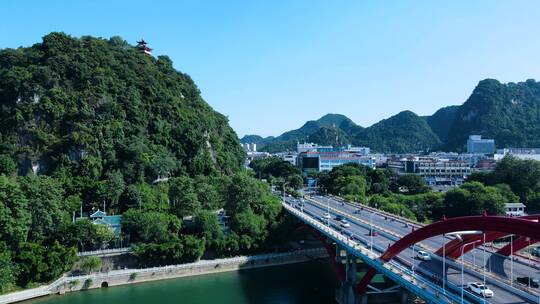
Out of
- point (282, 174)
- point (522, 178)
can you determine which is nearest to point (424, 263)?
point (522, 178)

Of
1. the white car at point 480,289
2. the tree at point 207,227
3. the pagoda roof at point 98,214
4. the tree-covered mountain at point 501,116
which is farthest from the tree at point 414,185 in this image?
the tree-covered mountain at point 501,116

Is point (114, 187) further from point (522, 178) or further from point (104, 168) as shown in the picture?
point (522, 178)

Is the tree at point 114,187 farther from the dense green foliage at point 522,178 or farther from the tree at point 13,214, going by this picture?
the dense green foliage at point 522,178

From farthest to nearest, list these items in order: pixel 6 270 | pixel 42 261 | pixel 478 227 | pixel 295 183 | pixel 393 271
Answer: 1. pixel 295 183
2. pixel 42 261
3. pixel 6 270
4. pixel 393 271
5. pixel 478 227

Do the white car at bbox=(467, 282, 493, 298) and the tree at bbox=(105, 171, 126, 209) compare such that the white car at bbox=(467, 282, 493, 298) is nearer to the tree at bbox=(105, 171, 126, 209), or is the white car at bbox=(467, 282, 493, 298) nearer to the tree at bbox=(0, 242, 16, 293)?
the tree at bbox=(0, 242, 16, 293)

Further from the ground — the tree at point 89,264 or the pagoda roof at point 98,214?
the pagoda roof at point 98,214

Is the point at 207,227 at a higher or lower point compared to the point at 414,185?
lower
